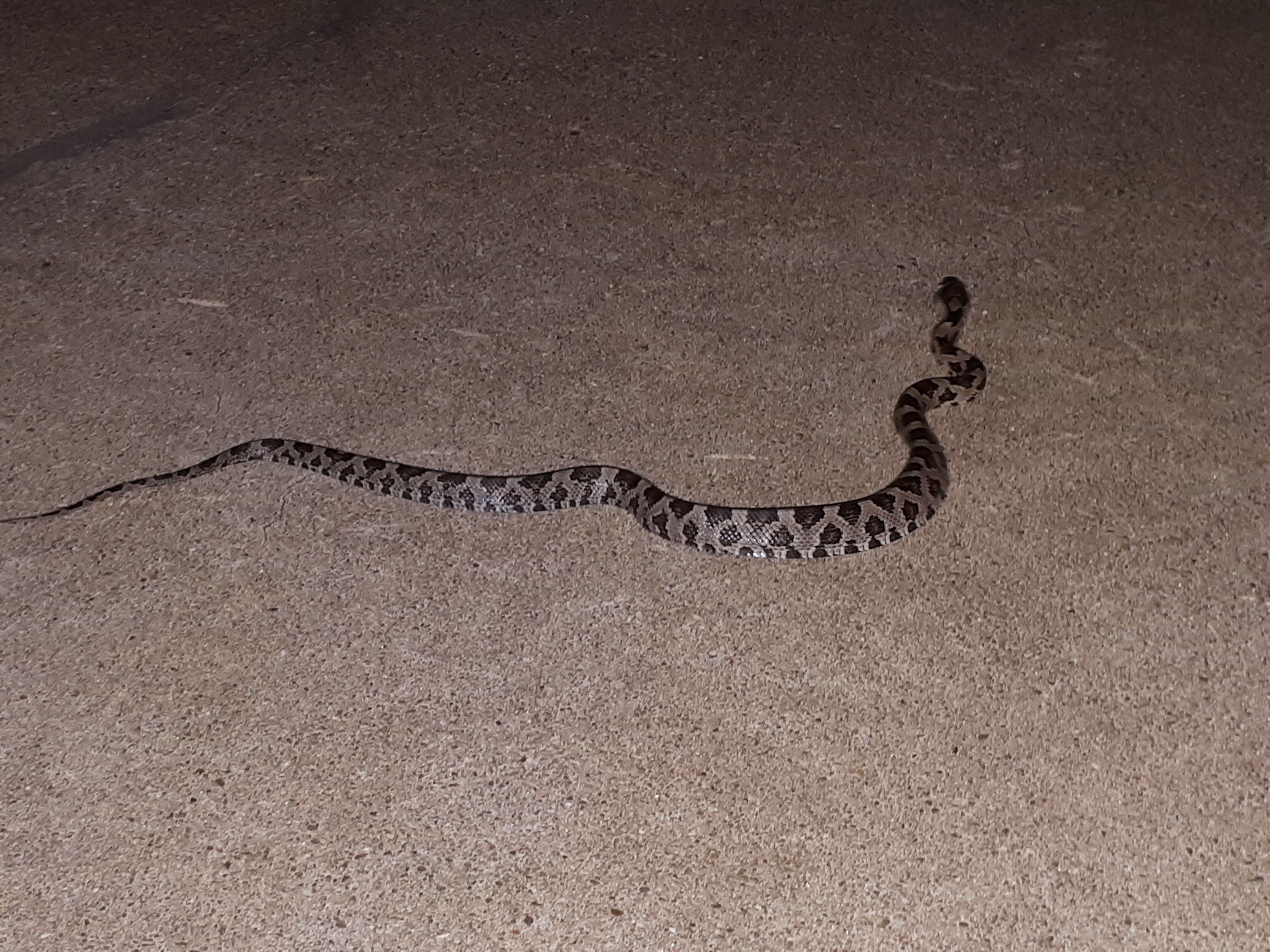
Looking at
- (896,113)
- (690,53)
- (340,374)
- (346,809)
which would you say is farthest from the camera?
(690,53)

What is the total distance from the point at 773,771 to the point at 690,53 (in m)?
7.03

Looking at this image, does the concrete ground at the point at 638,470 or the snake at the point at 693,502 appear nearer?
the concrete ground at the point at 638,470

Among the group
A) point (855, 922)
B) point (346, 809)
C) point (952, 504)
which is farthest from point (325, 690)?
point (952, 504)

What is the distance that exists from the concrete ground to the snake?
112 millimetres

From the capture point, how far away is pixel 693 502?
25.1ft

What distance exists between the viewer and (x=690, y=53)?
11594 millimetres

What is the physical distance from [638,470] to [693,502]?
44cm

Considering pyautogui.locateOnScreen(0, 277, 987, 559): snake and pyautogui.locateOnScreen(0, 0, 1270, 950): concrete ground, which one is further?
pyautogui.locateOnScreen(0, 277, 987, 559): snake

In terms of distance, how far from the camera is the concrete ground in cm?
589

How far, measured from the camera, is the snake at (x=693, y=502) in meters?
7.34

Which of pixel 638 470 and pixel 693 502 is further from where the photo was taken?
pixel 638 470

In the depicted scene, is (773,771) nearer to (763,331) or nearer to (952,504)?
(952,504)

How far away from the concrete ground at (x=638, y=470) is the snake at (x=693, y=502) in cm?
11

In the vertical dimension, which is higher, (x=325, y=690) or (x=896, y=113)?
(x=896, y=113)
